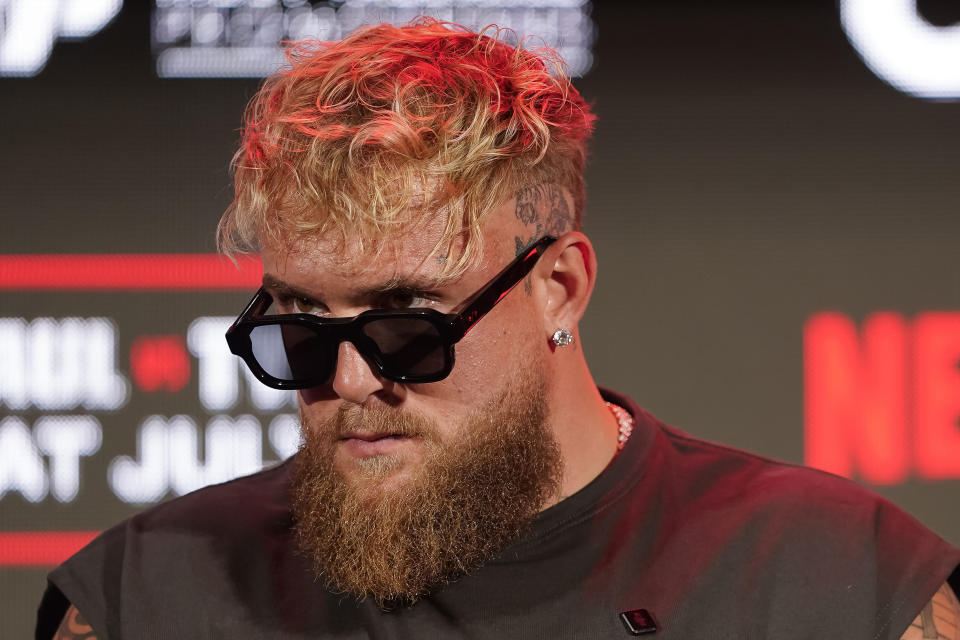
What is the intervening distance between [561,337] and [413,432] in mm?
276

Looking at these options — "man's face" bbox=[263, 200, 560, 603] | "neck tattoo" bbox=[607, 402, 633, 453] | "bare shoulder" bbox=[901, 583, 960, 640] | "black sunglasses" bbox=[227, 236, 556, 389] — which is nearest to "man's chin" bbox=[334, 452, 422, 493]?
"man's face" bbox=[263, 200, 560, 603]

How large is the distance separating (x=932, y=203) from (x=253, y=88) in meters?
1.94

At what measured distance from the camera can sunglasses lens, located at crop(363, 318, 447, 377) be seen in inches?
53.7

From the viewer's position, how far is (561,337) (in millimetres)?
1530

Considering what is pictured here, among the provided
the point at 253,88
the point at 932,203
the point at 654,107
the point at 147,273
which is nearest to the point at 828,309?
the point at 932,203

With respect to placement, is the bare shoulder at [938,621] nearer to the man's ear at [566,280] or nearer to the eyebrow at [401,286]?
the man's ear at [566,280]

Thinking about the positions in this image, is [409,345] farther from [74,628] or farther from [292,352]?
[74,628]

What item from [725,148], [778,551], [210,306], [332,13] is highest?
[332,13]

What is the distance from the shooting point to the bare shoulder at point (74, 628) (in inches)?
59.4

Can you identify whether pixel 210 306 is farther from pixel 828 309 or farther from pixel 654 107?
pixel 828 309

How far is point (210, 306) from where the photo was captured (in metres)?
2.86

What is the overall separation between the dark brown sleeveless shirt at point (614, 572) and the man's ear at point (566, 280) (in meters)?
0.24

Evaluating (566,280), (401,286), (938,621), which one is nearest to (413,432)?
(401,286)

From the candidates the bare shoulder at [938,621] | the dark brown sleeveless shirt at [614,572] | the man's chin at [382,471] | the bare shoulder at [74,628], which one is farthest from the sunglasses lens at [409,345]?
the bare shoulder at [938,621]
